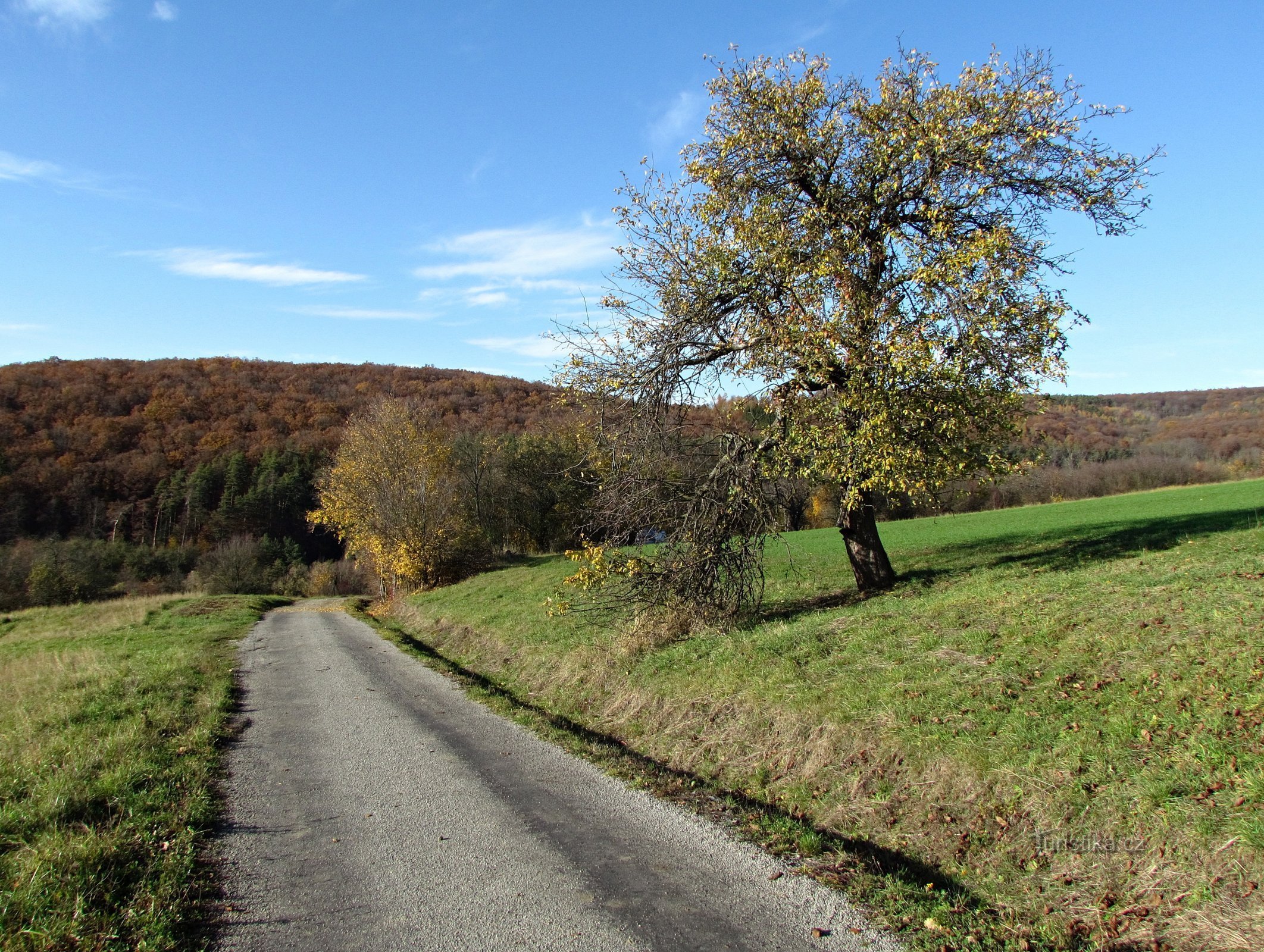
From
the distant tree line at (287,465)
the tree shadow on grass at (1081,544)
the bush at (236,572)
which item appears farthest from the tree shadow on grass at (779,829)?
the bush at (236,572)

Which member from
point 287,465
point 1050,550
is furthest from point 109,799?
point 287,465

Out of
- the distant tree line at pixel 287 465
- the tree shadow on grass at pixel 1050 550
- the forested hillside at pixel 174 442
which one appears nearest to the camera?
the tree shadow on grass at pixel 1050 550

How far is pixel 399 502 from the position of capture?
108 feet

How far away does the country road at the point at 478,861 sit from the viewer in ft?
14.6

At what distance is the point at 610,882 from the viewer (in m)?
5.11

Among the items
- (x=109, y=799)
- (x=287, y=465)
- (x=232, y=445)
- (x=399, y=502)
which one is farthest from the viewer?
(x=232, y=445)

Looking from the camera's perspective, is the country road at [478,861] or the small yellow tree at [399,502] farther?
the small yellow tree at [399,502]

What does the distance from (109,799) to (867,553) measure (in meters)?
12.0

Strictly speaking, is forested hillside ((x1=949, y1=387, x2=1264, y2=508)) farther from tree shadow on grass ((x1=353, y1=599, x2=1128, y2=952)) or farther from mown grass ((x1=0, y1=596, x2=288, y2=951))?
mown grass ((x1=0, y1=596, x2=288, y2=951))

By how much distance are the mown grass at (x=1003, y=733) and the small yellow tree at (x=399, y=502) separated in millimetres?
20523

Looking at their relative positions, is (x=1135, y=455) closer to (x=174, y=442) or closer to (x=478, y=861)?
(x=478, y=861)

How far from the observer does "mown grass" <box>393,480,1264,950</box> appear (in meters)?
4.66

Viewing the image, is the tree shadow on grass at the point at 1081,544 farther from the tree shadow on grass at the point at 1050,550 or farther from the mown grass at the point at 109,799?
Answer: the mown grass at the point at 109,799

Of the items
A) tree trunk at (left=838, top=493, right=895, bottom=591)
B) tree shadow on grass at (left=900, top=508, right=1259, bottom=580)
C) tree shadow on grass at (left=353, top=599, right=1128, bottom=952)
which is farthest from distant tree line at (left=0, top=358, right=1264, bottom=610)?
tree shadow on grass at (left=353, top=599, right=1128, bottom=952)
